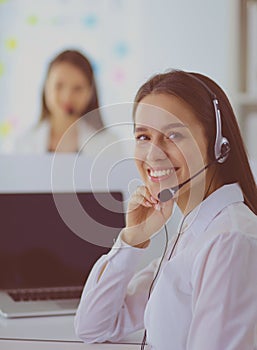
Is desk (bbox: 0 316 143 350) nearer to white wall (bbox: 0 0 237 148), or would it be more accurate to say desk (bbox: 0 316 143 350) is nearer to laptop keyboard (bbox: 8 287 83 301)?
laptop keyboard (bbox: 8 287 83 301)

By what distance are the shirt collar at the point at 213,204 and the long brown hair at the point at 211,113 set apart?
0.06 feet

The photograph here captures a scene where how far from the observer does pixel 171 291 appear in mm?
950

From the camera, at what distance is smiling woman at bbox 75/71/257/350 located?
86cm

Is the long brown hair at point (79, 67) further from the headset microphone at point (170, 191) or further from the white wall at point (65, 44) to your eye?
the headset microphone at point (170, 191)

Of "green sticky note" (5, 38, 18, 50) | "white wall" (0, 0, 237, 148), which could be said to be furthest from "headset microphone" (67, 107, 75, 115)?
"green sticky note" (5, 38, 18, 50)

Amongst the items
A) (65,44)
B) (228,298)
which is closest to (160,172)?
(228,298)

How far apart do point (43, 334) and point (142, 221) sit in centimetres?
22

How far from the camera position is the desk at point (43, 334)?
1040mm

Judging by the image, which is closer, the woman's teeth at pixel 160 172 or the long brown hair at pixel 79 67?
the woman's teeth at pixel 160 172

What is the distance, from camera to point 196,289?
0.90m

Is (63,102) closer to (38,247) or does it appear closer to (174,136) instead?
(38,247)

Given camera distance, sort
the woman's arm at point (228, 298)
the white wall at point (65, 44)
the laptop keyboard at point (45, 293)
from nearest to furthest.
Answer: the woman's arm at point (228, 298) → the laptop keyboard at point (45, 293) → the white wall at point (65, 44)

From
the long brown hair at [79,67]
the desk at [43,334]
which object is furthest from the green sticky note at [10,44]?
the desk at [43,334]

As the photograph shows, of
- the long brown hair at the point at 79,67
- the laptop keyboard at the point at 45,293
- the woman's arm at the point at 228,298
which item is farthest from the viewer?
the long brown hair at the point at 79,67
